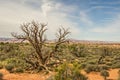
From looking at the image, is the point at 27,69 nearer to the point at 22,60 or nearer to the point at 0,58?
the point at 22,60

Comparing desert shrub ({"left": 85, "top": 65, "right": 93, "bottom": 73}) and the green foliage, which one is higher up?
the green foliage

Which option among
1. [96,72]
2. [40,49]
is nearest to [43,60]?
[40,49]

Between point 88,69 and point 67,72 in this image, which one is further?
point 88,69

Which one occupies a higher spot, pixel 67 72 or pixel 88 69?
pixel 67 72

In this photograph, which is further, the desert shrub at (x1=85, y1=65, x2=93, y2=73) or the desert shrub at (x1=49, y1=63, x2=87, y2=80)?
the desert shrub at (x1=85, y1=65, x2=93, y2=73)

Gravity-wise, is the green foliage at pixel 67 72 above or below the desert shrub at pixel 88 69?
above

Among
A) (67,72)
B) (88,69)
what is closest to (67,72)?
(67,72)

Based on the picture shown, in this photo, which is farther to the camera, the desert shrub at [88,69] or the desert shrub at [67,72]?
the desert shrub at [88,69]

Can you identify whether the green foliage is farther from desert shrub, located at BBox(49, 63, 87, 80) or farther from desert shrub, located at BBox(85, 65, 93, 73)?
desert shrub, located at BBox(85, 65, 93, 73)

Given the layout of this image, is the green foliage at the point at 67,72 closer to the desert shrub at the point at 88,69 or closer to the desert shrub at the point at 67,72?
the desert shrub at the point at 67,72

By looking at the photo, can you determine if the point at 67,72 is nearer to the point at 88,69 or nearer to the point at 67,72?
the point at 67,72

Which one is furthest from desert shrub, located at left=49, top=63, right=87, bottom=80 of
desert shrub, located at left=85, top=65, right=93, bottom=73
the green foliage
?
desert shrub, located at left=85, top=65, right=93, bottom=73

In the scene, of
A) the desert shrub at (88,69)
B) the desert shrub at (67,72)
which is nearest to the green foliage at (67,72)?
the desert shrub at (67,72)

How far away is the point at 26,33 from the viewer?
26.8 meters
